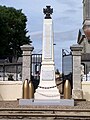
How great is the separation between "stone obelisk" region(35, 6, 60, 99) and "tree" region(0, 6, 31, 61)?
35.4 metres

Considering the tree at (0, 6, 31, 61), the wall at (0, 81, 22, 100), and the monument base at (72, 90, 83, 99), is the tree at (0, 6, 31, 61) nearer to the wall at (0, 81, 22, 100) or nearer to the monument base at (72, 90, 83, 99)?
the wall at (0, 81, 22, 100)

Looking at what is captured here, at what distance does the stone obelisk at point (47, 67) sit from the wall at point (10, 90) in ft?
11.7

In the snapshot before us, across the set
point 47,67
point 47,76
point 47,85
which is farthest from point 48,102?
point 47,67

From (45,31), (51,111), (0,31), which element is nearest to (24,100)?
(51,111)

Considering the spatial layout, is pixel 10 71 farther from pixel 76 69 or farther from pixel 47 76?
pixel 47 76

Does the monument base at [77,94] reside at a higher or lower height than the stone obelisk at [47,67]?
lower

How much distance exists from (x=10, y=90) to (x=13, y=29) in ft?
121

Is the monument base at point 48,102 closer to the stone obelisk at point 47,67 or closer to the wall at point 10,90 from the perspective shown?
the stone obelisk at point 47,67

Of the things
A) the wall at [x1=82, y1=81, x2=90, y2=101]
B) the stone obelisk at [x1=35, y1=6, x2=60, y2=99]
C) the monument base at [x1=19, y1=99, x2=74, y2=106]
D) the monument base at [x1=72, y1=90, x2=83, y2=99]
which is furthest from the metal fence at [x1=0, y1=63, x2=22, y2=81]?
the monument base at [x1=19, y1=99, x2=74, y2=106]

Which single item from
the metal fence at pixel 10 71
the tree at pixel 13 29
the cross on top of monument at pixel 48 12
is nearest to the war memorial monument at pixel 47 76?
the cross on top of monument at pixel 48 12

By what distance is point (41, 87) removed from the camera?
16.9m

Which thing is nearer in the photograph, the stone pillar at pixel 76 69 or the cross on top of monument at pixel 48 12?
the cross on top of monument at pixel 48 12

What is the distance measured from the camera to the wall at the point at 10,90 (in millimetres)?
20328

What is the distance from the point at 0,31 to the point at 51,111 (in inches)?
1473
